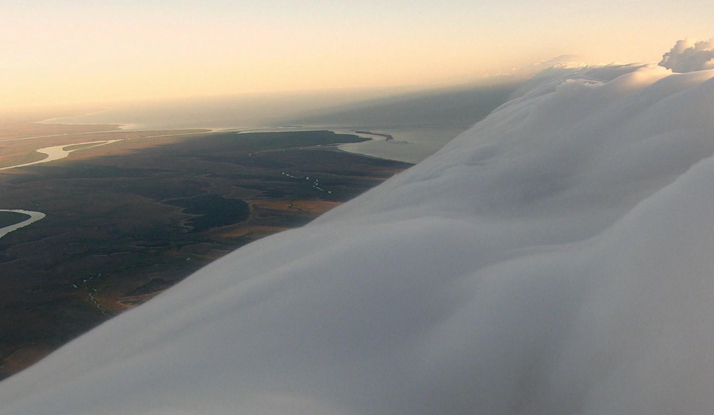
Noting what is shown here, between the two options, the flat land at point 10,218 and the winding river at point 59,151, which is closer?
the flat land at point 10,218

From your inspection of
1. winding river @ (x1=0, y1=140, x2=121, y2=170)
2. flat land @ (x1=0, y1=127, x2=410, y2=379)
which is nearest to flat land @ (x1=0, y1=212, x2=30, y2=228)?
flat land @ (x1=0, y1=127, x2=410, y2=379)

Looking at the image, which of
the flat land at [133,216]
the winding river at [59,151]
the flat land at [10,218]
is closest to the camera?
the flat land at [133,216]

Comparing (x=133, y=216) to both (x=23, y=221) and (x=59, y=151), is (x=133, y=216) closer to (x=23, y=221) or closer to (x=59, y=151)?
(x=23, y=221)

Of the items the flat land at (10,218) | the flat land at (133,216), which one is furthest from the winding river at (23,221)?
the flat land at (133,216)

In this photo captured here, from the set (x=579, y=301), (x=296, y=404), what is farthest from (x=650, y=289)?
(x=296, y=404)

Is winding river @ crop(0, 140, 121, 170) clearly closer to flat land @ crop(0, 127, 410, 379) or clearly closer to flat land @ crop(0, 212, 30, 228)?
flat land @ crop(0, 127, 410, 379)

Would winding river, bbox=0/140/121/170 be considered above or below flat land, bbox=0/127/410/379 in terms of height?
above

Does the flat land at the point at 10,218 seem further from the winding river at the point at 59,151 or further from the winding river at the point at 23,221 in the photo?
the winding river at the point at 59,151

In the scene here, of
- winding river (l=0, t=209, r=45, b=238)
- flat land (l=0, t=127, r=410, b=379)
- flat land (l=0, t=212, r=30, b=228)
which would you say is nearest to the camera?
flat land (l=0, t=127, r=410, b=379)

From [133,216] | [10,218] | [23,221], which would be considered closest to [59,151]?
[10,218]
